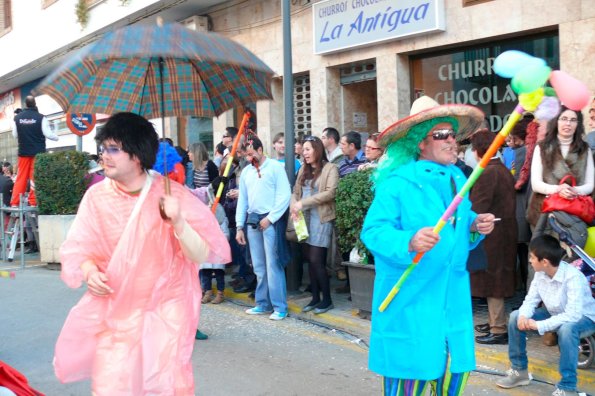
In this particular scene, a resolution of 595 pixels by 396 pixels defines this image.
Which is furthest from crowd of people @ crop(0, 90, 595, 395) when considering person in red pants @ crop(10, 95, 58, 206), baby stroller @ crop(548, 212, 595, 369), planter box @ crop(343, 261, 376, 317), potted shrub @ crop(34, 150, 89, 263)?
person in red pants @ crop(10, 95, 58, 206)

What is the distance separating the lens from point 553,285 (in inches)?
194


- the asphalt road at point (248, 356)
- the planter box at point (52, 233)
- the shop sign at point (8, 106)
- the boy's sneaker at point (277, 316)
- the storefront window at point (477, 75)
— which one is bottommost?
the asphalt road at point (248, 356)

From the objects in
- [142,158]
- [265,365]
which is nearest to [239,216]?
[265,365]

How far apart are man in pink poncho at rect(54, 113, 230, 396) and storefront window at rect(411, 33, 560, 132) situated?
7202 millimetres

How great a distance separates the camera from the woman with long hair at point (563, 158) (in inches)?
219

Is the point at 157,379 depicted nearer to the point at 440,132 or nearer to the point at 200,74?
the point at 440,132

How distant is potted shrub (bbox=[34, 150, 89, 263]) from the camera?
37.1ft

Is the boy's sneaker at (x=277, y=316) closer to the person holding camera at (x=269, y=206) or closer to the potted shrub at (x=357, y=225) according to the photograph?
the person holding camera at (x=269, y=206)

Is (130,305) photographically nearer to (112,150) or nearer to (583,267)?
(112,150)

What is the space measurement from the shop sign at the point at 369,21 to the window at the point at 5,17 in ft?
57.1

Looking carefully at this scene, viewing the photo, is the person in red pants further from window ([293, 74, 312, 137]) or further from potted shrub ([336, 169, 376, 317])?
potted shrub ([336, 169, 376, 317])

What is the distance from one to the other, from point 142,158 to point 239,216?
14.4 feet

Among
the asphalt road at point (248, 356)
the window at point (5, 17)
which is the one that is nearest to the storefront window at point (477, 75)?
the asphalt road at point (248, 356)

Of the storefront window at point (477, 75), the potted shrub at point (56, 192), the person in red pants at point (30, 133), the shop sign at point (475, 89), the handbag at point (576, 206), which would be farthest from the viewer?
the person in red pants at point (30, 133)
